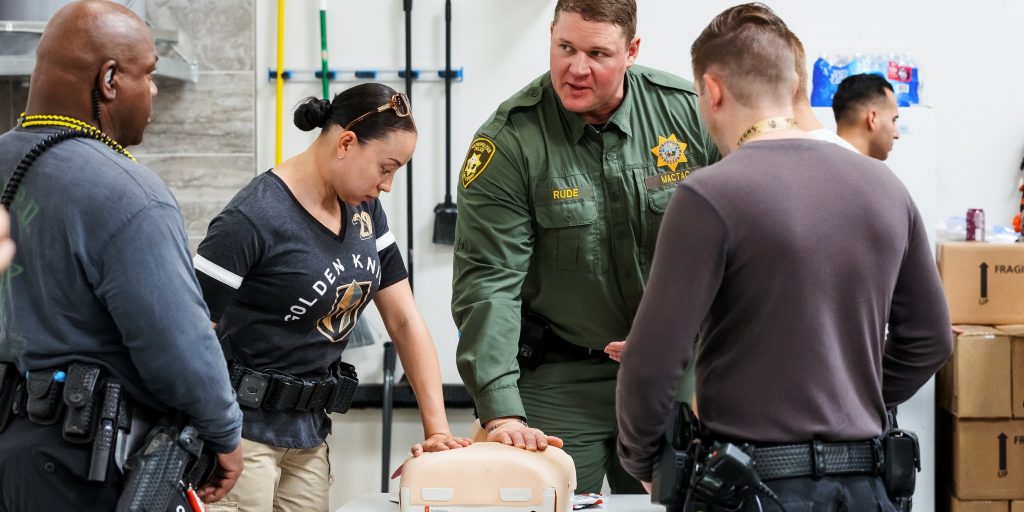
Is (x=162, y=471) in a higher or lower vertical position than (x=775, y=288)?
lower

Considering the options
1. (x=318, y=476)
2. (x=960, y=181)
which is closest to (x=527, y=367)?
(x=318, y=476)

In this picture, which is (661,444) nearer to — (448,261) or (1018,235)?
(448,261)

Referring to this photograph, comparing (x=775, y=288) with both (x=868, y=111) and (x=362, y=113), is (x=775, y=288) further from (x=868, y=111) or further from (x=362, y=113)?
(x=868, y=111)

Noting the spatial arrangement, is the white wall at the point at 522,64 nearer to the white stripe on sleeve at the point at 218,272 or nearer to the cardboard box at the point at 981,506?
the cardboard box at the point at 981,506

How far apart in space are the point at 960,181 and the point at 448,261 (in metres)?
2.05

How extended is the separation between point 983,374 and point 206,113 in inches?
123

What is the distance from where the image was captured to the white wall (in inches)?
157

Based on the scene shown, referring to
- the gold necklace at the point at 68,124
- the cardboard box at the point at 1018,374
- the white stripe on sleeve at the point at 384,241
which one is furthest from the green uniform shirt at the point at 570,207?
A: the cardboard box at the point at 1018,374

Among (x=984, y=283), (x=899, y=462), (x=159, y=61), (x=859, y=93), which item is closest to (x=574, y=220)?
(x=899, y=462)

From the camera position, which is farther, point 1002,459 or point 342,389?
point 1002,459

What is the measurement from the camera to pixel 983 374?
12.2 ft

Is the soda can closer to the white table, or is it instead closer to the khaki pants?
the white table

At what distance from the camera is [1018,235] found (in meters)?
3.93

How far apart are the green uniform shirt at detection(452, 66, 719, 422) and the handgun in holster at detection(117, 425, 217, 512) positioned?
0.77 metres
